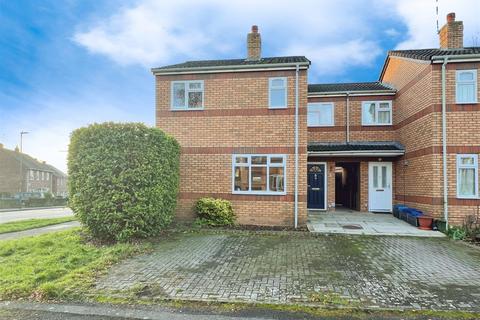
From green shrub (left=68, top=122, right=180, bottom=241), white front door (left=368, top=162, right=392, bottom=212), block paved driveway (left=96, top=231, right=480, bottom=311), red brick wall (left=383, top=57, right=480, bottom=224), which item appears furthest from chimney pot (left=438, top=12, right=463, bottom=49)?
green shrub (left=68, top=122, right=180, bottom=241)

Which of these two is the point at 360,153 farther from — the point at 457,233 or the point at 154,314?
the point at 154,314

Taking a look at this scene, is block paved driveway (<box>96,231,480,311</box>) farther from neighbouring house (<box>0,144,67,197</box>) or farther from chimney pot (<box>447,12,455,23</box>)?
neighbouring house (<box>0,144,67,197</box>)

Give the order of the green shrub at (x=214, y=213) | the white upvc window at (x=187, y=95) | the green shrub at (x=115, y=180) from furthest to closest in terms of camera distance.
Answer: the white upvc window at (x=187, y=95) < the green shrub at (x=214, y=213) < the green shrub at (x=115, y=180)

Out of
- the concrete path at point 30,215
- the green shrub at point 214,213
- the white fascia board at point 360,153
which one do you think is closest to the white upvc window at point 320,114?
the white fascia board at point 360,153

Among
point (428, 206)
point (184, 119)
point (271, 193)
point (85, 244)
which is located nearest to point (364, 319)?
point (271, 193)

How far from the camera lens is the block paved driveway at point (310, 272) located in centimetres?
447

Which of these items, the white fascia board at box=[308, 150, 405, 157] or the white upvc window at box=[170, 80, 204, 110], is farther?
the white fascia board at box=[308, 150, 405, 157]

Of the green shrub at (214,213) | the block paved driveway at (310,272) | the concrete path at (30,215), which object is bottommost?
the concrete path at (30,215)

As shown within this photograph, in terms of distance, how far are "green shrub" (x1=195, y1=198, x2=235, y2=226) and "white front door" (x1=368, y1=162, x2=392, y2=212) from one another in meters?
7.26

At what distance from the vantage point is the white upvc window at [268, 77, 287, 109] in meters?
10.5

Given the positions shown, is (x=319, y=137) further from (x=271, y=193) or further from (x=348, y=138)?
(x=271, y=193)

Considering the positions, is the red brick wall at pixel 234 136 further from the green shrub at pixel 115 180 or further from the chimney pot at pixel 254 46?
the green shrub at pixel 115 180

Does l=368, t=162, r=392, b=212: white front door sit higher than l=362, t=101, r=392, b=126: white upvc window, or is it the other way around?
l=362, t=101, r=392, b=126: white upvc window

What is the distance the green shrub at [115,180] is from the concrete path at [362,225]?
5.50 meters
